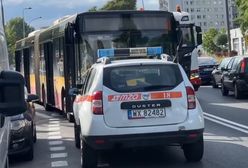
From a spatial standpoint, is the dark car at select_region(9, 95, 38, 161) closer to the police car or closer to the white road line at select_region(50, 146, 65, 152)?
the white road line at select_region(50, 146, 65, 152)

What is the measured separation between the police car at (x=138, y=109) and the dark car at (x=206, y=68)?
23893mm

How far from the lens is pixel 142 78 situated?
8.70 metres

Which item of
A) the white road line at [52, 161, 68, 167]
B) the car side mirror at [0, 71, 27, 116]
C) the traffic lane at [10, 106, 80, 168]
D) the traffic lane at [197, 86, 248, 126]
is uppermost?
the car side mirror at [0, 71, 27, 116]

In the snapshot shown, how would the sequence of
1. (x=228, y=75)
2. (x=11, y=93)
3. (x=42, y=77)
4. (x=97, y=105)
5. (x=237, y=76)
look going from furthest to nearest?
(x=228, y=75), (x=237, y=76), (x=42, y=77), (x=97, y=105), (x=11, y=93)

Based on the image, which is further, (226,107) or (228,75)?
(228,75)

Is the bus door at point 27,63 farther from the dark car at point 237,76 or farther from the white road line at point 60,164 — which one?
the white road line at point 60,164

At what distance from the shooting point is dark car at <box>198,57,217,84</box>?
3250cm

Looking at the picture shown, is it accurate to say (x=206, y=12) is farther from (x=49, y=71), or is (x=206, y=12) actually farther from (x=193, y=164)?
(x=193, y=164)

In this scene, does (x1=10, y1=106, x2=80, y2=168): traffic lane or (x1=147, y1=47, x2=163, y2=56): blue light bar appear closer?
(x1=10, y1=106, x2=80, y2=168): traffic lane

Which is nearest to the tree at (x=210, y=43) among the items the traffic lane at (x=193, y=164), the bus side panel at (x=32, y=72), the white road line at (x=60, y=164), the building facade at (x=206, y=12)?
the building facade at (x=206, y=12)

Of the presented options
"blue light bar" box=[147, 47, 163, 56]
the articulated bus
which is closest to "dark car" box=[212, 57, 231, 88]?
the articulated bus

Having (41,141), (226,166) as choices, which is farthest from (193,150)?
(41,141)

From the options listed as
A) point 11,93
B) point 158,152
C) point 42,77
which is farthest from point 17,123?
point 42,77

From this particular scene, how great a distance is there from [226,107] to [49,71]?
5952 mm
